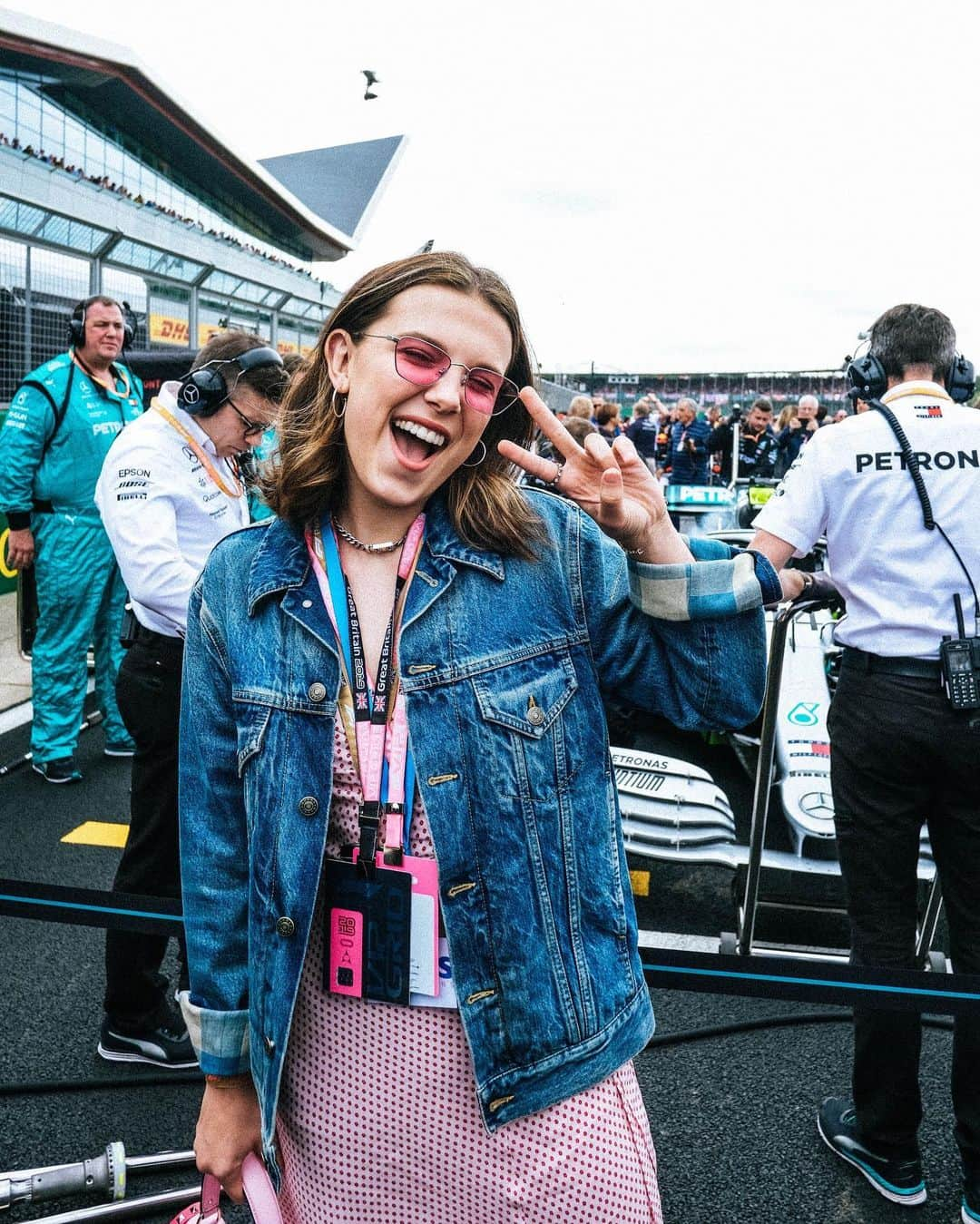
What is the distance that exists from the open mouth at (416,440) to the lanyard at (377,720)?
0.11 metres

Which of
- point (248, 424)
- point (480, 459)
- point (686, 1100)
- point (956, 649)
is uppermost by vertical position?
point (248, 424)

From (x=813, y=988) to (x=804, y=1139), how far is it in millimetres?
1180

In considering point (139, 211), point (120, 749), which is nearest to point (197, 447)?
point (120, 749)

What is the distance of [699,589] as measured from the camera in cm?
121

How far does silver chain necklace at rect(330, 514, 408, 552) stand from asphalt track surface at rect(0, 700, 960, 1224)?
6.32 feet

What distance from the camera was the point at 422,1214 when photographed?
4.20 ft

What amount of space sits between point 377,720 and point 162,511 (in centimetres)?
190

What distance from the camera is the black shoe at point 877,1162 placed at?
2557 millimetres

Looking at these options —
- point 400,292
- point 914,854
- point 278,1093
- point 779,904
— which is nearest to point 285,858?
point 278,1093

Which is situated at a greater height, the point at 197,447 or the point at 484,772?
the point at 197,447

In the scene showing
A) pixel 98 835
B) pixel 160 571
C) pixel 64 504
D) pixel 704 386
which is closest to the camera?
pixel 160 571

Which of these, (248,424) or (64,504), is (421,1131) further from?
(64,504)

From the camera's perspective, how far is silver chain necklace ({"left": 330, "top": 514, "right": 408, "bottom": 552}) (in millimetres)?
1397

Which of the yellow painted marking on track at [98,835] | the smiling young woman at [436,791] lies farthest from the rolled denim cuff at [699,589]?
the yellow painted marking on track at [98,835]
